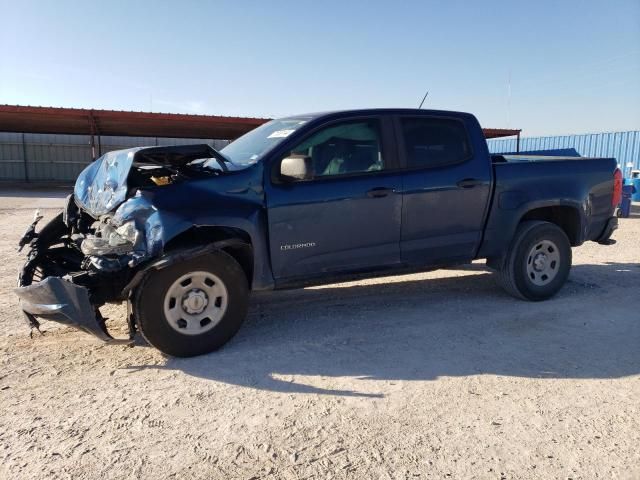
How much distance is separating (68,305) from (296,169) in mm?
2001

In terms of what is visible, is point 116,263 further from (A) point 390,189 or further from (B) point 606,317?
(B) point 606,317

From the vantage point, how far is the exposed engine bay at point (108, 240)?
350cm

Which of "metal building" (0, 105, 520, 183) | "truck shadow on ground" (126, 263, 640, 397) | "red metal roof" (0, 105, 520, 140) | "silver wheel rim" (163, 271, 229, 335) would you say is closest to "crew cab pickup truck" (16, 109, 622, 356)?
"silver wheel rim" (163, 271, 229, 335)

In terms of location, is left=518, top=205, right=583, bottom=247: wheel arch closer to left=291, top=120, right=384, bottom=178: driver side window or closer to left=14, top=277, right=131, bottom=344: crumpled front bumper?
left=291, top=120, right=384, bottom=178: driver side window

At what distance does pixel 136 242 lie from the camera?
142 inches

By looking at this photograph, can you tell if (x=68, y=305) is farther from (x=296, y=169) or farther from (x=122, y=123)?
(x=122, y=123)

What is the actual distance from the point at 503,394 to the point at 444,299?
2.18m

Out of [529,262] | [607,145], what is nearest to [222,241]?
[529,262]

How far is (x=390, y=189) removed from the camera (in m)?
4.51

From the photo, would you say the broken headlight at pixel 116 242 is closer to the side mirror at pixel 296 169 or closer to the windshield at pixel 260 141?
the windshield at pixel 260 141

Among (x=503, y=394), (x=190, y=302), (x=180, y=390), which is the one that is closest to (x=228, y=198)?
(x=190, y=302)

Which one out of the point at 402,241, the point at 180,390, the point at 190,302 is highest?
the point at 402,241

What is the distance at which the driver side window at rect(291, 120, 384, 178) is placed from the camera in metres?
4.33

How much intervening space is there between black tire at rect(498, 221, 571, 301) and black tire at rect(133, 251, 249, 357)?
9.49ft
